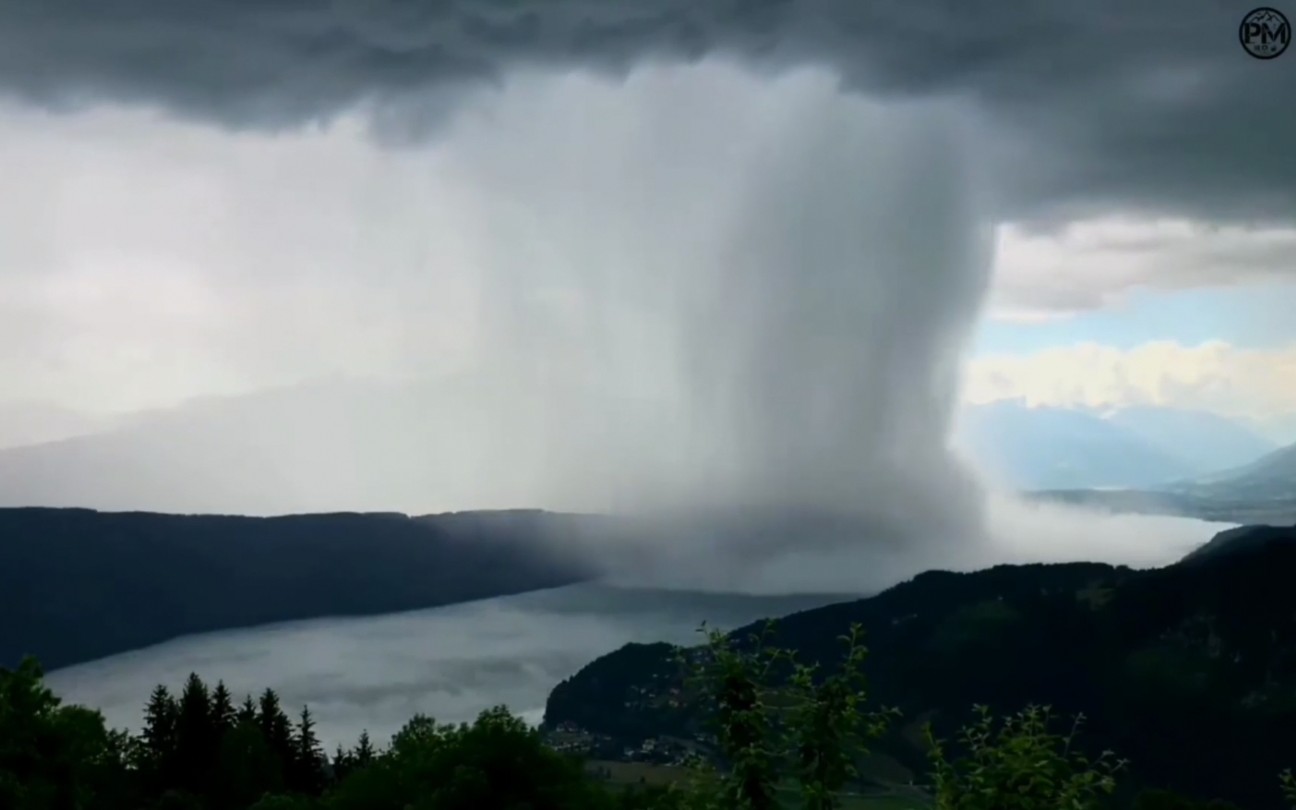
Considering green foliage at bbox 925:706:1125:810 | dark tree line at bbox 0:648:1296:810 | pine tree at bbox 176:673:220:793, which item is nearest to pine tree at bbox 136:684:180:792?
dark tree line at bbox 0:648:1296:810

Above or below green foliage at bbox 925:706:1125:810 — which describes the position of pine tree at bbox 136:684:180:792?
below

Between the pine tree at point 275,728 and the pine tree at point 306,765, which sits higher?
the pine tree at point 275,728

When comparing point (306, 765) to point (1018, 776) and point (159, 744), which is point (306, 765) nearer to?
point (159, 744)

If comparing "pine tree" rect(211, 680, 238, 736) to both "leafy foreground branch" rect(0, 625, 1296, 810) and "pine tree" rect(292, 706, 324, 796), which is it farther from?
"pine tree" rect(292, 706, 324, 796)

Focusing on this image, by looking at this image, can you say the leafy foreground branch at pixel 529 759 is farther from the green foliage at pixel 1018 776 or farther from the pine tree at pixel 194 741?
the pine tree at pixel 194 741

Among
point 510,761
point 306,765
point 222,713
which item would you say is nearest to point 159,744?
point 222,713

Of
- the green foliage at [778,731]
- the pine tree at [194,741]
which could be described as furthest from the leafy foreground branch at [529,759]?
the pine tree at [194,741]
